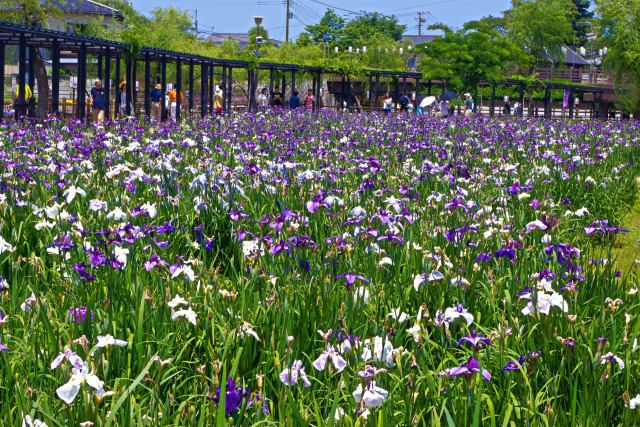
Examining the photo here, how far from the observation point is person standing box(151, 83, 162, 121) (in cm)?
2544

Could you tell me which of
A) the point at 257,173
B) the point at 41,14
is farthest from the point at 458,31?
the point at 257,173

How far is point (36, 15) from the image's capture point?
92.2ft

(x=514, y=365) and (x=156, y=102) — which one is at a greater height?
(x=514, y=365)

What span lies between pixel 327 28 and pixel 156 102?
98.8 m

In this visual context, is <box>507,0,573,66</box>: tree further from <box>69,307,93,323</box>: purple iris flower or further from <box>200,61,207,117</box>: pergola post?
<box>69,307,93,323</box>: purple iris flower

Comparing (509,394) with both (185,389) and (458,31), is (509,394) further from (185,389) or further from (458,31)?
(458,31)

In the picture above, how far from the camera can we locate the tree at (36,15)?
A: 26.7 meters

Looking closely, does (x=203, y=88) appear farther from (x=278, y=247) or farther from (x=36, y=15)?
(x=278, y=247)

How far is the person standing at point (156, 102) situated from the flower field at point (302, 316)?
1985 centimetres

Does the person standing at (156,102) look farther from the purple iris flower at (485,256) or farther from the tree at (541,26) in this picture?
the tree at (541,26)

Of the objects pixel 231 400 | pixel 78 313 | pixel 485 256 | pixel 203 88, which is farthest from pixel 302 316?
pixel 203 88

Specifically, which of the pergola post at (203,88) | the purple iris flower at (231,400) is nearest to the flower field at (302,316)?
the purple iris flower at (231,400)

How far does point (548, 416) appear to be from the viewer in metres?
2.28

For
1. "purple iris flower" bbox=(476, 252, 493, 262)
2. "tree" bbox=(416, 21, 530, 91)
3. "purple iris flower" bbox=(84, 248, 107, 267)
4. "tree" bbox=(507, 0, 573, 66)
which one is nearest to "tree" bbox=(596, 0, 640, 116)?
"tree" bbox=(416, 21, 530, 91)
